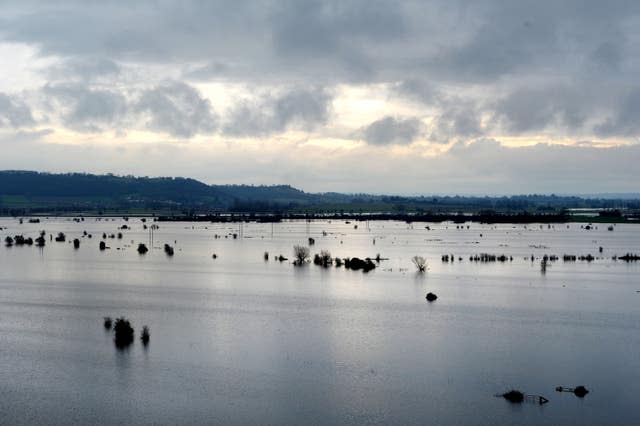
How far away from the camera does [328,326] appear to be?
143 ft

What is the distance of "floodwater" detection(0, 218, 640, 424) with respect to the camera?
91.2 feet

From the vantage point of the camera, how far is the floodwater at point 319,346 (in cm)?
2780

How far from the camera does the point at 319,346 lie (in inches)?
1492

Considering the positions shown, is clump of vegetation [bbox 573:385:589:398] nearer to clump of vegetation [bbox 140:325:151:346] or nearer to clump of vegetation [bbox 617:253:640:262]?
clump of vegetation [bbox 140:325:151:346]

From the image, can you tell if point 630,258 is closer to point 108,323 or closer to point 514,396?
point 514,396

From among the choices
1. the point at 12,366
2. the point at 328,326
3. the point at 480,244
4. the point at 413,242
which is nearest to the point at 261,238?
the point at 413,242

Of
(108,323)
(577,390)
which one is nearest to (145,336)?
(108,323)

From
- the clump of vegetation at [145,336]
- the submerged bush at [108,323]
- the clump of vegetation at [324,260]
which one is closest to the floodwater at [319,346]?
the submerged bush at [108,323]

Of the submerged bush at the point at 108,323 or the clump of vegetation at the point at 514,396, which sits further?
the submerged bush at the point at 108,323

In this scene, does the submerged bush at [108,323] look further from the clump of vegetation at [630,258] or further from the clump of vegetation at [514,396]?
the clump of vegetation at [630,258]

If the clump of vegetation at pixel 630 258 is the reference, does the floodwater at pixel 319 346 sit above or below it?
below

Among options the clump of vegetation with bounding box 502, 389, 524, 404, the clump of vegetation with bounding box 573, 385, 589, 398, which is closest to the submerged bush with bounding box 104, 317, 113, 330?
the clump of vegetation with bounding box 502, 389, 524, 404

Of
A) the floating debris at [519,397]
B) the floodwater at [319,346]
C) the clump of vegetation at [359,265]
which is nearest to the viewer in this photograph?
the floodwater at [319,346]

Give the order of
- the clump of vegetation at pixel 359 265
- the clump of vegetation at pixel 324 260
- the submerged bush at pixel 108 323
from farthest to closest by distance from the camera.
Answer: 1. the clump of vegetation at pixel 324 260
2. the clump of vegetation at pixel 359 265
3. the submerged bush at pixel 108 323
